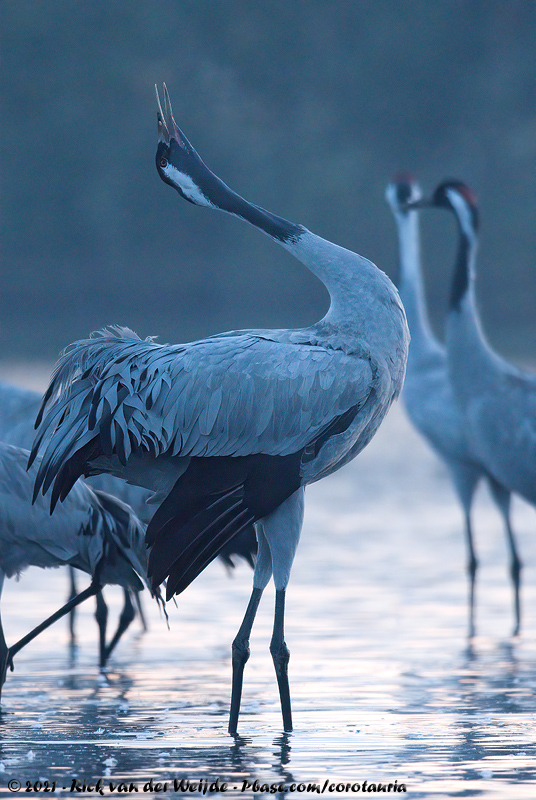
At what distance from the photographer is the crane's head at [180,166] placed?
7.09 m

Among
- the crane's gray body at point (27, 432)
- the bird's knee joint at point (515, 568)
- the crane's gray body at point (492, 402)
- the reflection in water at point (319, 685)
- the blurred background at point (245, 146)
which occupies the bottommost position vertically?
the reflection in water at point (319, 685)

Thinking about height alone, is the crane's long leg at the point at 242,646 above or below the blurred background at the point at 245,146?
below

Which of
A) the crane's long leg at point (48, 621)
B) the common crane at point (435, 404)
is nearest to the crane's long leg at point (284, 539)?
the crane's long leg at point (48, 621)

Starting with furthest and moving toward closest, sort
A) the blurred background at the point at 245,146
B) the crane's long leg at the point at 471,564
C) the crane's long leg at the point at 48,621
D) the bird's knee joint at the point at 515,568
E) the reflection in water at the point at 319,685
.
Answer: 1. the blurred background at the point at 245,146
2. the bird's knee joint at the point at 515,568
3. the crane's long leg at the point at 471,564
4. the crane's long leg at the point at 48,621
5. the reflection in water at the point at 319,685

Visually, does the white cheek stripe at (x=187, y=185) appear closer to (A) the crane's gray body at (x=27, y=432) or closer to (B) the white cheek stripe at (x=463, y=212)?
(A) the crane's gray body at (x=27, y=432)

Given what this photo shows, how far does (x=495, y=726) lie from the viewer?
6.45 meters

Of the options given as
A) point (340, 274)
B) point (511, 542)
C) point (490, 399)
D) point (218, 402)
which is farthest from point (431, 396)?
point (218, 402)

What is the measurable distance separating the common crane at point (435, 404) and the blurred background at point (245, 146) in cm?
2862

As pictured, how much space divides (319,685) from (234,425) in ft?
5.81

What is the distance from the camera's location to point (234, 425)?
6297 mm

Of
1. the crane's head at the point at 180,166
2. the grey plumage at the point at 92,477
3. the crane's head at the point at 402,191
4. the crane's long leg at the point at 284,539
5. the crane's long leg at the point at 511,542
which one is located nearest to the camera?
the crane's long leg at the point at 284,539

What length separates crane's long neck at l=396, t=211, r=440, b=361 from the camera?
1272 cm

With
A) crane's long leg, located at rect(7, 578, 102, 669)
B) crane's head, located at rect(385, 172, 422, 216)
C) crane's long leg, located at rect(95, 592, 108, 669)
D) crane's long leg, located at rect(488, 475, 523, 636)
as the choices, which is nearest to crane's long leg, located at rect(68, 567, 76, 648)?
crane's long leg, located at rect(95, 592, 108, 669)

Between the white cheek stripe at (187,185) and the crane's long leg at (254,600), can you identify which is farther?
the white cheek stripe at (187,185)
